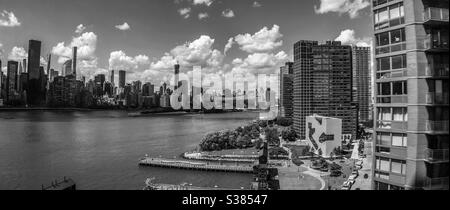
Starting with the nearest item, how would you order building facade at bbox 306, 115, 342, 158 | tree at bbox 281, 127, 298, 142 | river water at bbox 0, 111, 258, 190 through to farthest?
river water at bbox 0, 111, 258, 190 < building facade at bbox 306, 115, 342, 158 < tree at bbox 281, 127, 298, 142

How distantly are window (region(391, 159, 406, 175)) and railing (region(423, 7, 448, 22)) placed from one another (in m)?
1.25

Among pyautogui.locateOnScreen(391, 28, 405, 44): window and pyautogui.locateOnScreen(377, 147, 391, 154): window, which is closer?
pyautogui.locateOnScreen(391, 28, 405, 44): window

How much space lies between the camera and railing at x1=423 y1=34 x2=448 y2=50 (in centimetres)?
274

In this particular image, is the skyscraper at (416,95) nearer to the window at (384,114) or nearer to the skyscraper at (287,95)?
the window at (384,114)

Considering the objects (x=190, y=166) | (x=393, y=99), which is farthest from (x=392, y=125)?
(x=190, y=166)

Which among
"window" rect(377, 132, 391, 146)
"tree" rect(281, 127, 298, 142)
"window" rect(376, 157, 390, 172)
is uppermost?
"window" rect(377, 132, 391, 146)

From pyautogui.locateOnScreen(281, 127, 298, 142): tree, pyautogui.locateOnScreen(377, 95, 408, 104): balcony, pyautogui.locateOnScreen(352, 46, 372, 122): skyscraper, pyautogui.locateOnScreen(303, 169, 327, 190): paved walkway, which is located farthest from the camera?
pyautogui.locateOnScreen(352, 46, 372, 122): skyscraper

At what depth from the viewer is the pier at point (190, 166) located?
829 inches

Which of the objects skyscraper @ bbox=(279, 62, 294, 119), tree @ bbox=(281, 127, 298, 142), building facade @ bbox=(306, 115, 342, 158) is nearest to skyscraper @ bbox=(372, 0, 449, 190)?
building facade @ bbox=(306, 115, 342, 158)

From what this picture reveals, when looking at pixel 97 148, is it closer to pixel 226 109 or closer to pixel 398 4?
pixel 398 4

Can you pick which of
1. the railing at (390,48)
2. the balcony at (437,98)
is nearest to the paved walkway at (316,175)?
the railing at (390,48)

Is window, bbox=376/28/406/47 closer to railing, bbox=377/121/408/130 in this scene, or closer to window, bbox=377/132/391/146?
railing, bbox=377/121/408/130
